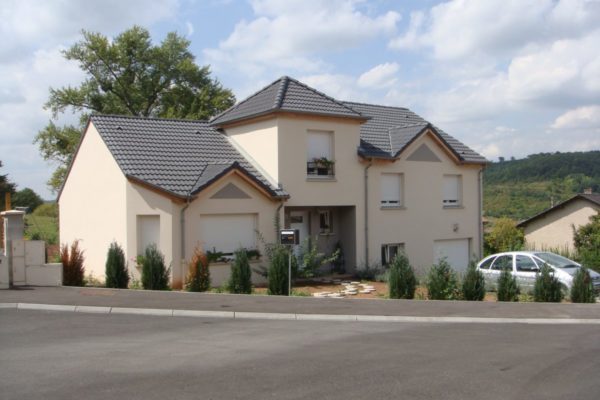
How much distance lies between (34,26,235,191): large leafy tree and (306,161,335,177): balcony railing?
22455 millimetres

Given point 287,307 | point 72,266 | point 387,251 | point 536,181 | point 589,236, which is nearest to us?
point 287,307

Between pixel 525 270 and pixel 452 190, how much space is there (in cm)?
877

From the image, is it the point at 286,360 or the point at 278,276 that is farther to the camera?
the point at 278,276

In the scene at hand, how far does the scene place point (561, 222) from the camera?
1582 inches

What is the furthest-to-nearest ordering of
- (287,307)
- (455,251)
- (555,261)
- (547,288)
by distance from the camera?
(455,251) → (555,261) → (547,288) → (287,307)

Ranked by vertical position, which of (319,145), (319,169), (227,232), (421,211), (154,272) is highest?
(319,145)

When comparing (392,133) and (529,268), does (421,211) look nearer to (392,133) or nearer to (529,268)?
(392,133)

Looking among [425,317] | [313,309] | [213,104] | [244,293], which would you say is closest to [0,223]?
[244,293]

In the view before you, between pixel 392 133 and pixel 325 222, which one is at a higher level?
pixel 392 133

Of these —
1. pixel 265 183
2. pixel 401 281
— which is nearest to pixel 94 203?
pixel 265 183

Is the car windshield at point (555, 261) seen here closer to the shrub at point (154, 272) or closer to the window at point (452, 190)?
the window at point (452, 190)

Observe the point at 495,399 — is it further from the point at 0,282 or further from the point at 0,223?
the point at 0,223

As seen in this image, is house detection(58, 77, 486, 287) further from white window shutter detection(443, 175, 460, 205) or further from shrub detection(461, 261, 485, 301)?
shrub detection(461, 261, 485, 301)

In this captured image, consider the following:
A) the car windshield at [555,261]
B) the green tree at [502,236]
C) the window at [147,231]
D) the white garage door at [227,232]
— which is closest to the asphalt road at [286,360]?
the car windshield at [555,261]
